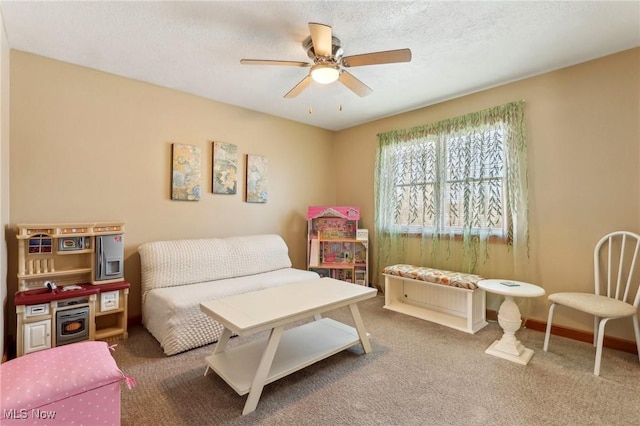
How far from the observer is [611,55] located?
7.98ft

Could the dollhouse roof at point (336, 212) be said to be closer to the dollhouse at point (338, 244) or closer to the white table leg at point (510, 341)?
the dollhouse at point (338, 244)

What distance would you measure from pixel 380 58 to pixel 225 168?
89.8 inches

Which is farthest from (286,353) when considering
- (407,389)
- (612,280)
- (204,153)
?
(612,280)

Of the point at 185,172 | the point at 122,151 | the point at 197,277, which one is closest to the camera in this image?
the point at 122,151

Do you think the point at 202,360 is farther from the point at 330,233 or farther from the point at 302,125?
the point at 302,125

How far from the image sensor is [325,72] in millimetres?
2164

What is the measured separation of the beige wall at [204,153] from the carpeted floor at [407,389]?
0.81 meters

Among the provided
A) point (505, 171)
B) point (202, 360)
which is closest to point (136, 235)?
point (202, 360)

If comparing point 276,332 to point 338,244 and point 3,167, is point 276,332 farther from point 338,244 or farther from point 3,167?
point 338,244

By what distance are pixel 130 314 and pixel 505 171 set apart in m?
4.17

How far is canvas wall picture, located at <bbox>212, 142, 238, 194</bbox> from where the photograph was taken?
348cm

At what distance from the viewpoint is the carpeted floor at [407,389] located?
5.33 feet

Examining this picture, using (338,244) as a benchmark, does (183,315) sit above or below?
below

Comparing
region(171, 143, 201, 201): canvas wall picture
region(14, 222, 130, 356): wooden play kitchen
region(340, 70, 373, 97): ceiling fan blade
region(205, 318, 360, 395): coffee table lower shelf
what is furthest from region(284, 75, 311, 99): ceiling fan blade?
region(205, 318, 360, 395): coffee table lower shelf
